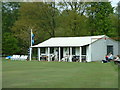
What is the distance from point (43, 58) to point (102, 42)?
8.11 meters

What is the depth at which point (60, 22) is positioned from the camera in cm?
5253

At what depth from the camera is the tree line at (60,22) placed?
49.8 meters

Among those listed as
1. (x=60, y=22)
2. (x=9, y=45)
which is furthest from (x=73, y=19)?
(x=9, y=45)

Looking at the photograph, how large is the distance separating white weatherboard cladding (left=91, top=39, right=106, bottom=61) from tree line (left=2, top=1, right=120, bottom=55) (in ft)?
44.1

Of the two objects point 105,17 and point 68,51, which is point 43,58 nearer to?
point 68,51

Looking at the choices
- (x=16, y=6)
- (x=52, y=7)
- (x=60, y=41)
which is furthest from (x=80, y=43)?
(x=16, y=6)

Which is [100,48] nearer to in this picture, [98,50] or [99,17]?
[98,50]

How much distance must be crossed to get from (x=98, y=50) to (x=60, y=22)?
59.9ft

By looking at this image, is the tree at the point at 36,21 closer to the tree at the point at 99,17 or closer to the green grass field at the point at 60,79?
the tree at the point at 99,17

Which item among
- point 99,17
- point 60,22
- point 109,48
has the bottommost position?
point 109,48

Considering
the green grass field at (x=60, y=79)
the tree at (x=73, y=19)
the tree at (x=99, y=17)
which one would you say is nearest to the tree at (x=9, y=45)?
the tree at (x=73, y=19)

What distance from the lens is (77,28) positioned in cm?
5147

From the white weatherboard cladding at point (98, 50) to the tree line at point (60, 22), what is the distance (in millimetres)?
13456

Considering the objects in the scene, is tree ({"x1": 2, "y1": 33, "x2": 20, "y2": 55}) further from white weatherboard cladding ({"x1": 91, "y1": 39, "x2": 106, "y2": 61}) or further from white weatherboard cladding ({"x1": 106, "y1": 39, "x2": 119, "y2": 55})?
white weatherboard cladding ({"x1": 106, "y1": 39, "x2": 119, "y2": 55})
